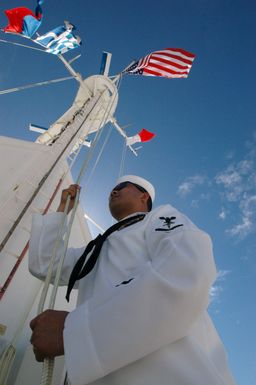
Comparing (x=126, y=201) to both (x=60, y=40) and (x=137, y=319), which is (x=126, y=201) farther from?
(x=60, y=40)

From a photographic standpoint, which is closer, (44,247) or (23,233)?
(44,247)

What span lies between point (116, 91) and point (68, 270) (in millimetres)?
6101

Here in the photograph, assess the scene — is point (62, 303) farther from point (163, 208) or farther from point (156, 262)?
point (156, 262)

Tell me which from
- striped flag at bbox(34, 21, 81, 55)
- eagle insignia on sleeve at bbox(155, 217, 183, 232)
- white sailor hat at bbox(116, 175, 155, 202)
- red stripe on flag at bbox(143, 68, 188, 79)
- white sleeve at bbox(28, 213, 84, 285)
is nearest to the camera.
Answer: eagle insignia on sleeve at bbox(155, 217, 183, 232)

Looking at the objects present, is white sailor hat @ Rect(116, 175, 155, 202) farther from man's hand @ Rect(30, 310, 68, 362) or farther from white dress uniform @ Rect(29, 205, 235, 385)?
man's hand @ Rect(30, 310, 68, 362)

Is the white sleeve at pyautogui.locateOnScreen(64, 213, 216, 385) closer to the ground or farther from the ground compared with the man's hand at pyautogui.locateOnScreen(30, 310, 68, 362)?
farther from the ground

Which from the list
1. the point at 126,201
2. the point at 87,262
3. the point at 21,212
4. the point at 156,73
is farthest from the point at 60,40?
the point at 87,262

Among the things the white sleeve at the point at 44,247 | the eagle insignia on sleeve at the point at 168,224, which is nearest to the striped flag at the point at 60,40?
the white sleeve at the point at 44,247

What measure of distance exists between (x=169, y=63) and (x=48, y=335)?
7.04m

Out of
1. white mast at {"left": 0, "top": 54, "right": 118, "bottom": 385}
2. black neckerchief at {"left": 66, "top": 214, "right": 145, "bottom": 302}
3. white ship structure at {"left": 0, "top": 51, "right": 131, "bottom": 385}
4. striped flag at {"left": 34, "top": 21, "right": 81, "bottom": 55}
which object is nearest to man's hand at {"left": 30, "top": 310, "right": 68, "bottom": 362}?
white ship structure at {"left": 0, "top": 51, "right": 131, "bottom": 385}

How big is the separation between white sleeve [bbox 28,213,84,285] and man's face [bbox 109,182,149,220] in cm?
40

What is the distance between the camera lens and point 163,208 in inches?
71.2

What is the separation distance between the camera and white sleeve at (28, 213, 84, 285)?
76.1 inches

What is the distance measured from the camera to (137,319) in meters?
1.10
